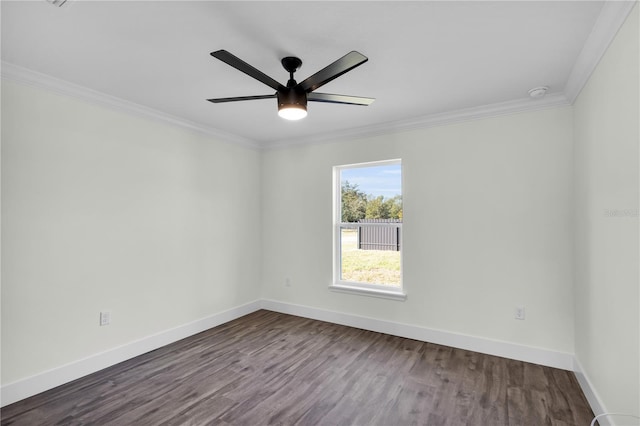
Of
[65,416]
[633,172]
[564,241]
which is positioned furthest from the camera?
[564,241]

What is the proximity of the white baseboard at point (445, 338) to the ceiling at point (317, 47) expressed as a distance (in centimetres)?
228

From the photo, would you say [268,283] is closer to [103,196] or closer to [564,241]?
[103,196]

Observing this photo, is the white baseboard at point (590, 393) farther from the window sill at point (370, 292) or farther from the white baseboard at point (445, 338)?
the window sill at point (370, 292)

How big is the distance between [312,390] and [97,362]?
192 cm

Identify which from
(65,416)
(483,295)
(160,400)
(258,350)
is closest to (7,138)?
(65,416)

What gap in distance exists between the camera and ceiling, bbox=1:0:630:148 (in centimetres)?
170

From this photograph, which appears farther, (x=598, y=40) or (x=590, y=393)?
(x=590, y=393)

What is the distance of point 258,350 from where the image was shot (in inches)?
127

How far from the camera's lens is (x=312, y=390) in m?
2.49

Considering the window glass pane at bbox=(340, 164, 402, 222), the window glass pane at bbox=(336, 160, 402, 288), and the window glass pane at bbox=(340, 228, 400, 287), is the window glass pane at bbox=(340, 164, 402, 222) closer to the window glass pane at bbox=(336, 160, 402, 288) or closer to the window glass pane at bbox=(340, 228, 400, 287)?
the window glass pane at bbox=(336, 160, 402, 288)

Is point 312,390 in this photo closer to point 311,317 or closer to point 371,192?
point 311,317

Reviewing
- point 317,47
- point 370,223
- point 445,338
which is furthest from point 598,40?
point 445,338

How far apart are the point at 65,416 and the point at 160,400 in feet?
1.91

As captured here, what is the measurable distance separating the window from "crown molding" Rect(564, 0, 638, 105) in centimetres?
175
